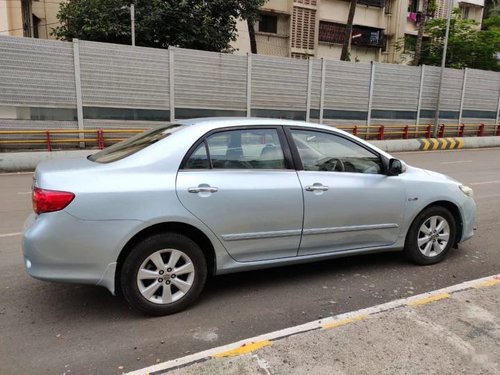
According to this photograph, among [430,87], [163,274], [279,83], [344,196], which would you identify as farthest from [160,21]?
[163,274]

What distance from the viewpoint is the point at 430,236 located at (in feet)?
15.8

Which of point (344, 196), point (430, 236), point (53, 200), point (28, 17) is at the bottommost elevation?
point (430, 236)

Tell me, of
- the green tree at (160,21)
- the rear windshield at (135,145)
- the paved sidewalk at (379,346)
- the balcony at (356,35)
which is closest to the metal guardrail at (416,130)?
the green tree at (160,21)

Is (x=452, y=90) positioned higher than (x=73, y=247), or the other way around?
(x=452, y=90)

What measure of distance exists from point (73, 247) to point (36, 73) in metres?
12.8

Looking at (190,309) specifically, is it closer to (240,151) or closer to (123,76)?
(240,151)

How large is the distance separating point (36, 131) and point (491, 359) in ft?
46.7

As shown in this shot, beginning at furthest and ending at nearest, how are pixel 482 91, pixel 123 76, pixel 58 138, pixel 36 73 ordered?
pixel 482 91 < pixel 123 76 < pixel 58 138 < pixel 36 73

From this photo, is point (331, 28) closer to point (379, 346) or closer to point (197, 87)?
point (197, 87)

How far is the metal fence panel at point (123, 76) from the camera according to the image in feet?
49.1

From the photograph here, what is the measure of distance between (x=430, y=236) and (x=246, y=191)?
229 cm

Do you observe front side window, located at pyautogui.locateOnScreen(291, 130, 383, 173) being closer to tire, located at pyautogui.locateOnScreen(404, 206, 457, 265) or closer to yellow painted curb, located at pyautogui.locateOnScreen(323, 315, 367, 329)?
tire, located at pyautogui.locateOnScreen(404, 206, 457, 265)

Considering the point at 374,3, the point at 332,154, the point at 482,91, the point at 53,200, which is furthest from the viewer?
Answer: the point at 374,3

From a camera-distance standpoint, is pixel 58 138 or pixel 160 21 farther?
pixel 160 21
